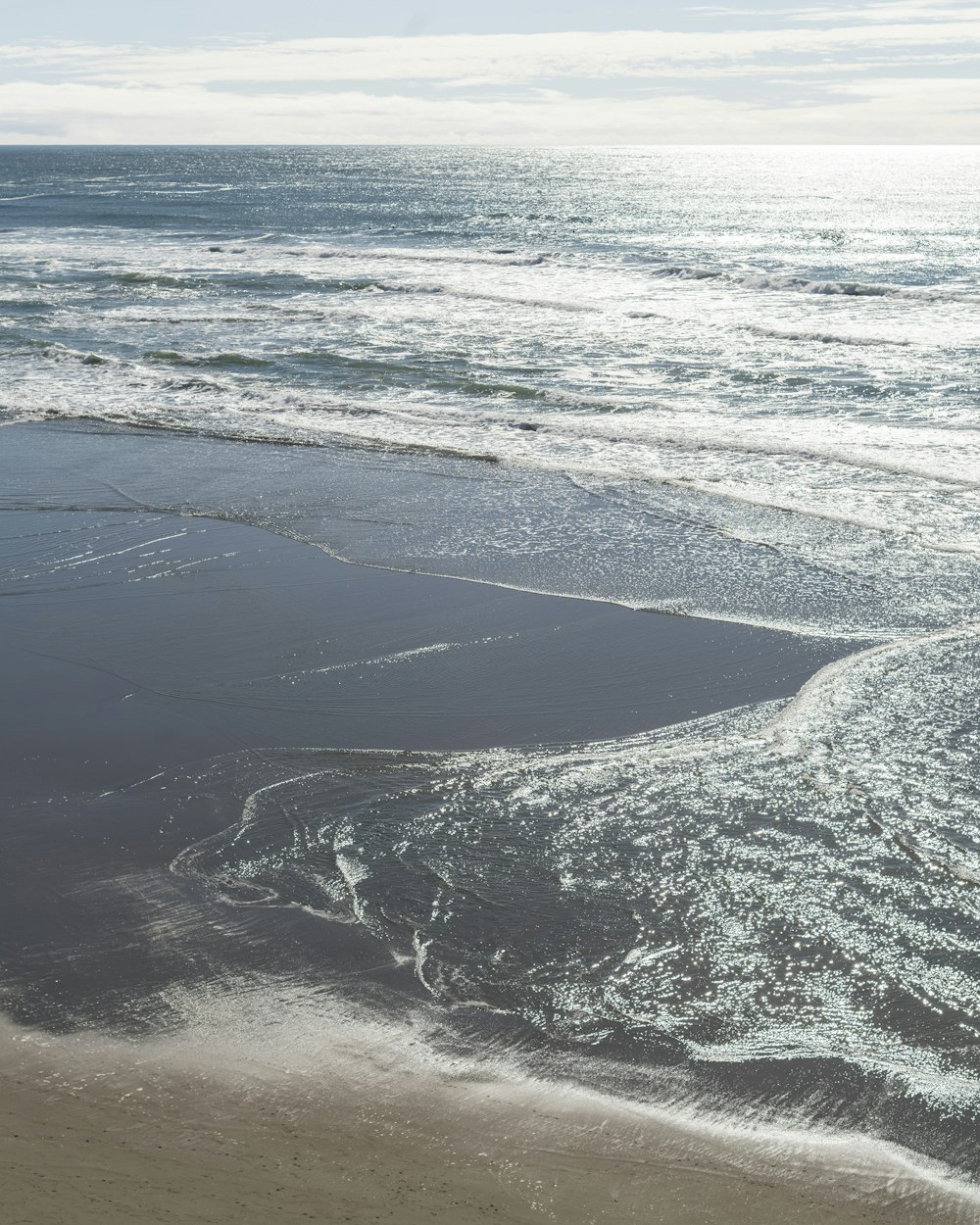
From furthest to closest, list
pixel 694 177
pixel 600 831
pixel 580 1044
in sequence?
pixel 694 177, pixel 600 831, pixel 580 1044

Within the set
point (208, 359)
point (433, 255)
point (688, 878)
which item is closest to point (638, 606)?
point (688, 878)

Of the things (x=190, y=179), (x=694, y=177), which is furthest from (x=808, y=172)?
(x=190, y=179)

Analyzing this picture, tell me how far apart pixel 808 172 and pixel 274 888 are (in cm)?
16643

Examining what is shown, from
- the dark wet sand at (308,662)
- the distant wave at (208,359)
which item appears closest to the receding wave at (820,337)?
the distant wave at (208,359)

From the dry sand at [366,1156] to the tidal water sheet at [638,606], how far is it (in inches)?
10.1

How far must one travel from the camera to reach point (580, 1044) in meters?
3.72

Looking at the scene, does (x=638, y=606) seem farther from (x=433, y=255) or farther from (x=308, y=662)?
(x=433, y=255)

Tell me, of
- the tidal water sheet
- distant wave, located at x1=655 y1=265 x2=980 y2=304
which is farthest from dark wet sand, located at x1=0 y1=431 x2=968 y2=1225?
distant wave, located at x1=655 y1=265 x2=980 y2=304

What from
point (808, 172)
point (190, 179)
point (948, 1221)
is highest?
point (808, 172)

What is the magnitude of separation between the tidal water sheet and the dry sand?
0.26m

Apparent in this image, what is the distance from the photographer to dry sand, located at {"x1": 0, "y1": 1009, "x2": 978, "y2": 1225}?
9.90ft

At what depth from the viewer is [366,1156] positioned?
10.5 feet

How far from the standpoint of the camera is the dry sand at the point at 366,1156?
119 inches

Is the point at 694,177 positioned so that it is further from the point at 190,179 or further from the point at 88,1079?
the point at 88,1079
